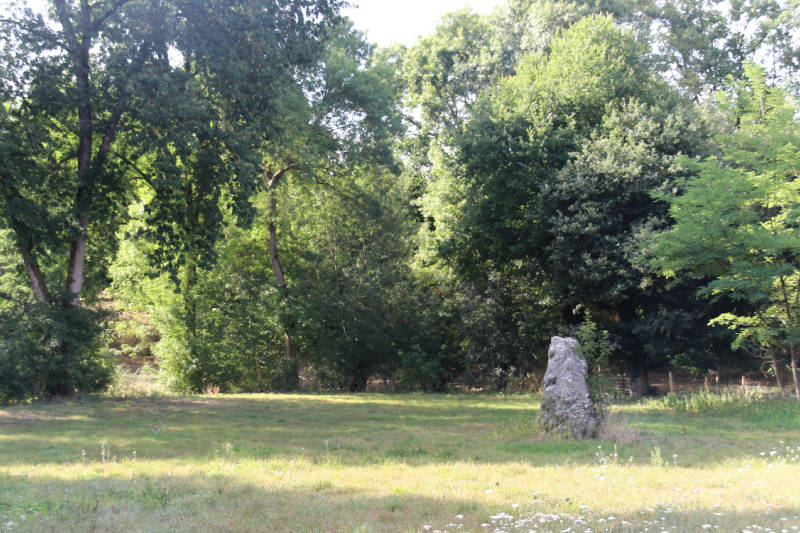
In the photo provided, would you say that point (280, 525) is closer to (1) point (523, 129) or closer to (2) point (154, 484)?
(2) point (154, 484)

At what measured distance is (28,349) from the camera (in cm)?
1389

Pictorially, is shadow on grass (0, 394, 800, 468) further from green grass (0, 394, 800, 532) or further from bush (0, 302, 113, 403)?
bush (0, 302, 113, 403)

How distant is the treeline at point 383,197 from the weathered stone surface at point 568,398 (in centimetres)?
263

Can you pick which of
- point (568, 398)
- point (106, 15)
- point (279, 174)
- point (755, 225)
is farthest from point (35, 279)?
point (755, 225)

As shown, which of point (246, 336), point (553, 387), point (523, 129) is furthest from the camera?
point (246, 336)

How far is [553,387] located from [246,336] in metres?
15.9

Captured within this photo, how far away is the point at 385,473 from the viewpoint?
7.11m

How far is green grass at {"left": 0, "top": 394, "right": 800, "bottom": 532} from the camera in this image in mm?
4914

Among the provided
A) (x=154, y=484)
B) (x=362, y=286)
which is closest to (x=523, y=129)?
(x=362, y=286)

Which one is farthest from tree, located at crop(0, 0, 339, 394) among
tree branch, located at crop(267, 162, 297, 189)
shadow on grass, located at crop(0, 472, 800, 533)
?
shadow on grass, located at crop(0, 472, 800, 533)

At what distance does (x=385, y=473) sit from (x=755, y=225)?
40.6 ft

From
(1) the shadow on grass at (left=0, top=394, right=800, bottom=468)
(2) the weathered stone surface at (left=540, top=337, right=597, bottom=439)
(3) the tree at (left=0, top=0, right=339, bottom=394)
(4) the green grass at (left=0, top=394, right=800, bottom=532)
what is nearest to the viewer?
(4) the green grass at (left=0, top=394, right=800, bottom=532)

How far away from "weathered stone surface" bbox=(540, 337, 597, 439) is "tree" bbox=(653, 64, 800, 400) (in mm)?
5981

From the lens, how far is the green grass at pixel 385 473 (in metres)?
4.91
